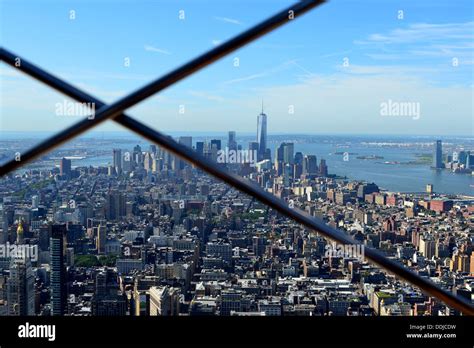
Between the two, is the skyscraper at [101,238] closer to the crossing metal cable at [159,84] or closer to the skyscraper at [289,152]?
the skyscraper at [289,152]

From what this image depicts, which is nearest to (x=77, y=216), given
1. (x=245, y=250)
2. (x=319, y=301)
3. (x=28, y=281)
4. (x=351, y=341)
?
(x=28, y=281)

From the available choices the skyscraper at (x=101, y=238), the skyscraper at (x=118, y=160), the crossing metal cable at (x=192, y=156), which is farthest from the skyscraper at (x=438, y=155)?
the crossing metal cable at (x=192, y=156)

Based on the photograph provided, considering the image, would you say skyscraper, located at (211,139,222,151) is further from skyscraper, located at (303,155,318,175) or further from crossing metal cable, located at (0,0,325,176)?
crossing metal cable, located at (0,0,325,176)

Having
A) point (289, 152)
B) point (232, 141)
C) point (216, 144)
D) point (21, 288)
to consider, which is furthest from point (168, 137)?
point (21, 288)

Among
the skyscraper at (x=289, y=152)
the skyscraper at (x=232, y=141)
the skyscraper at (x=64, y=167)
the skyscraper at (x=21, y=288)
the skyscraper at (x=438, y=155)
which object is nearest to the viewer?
the skyscraper at (x=21, y=288)

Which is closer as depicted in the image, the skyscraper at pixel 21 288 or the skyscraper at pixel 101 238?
the skyscraper at pixel 21 288

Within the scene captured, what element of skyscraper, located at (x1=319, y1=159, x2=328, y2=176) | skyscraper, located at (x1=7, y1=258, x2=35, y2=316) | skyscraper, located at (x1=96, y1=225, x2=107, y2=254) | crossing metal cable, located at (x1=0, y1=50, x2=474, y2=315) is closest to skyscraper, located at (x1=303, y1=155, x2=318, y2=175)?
skyscraper, located at (x1=319, y1=159, x2=328, y2=176)

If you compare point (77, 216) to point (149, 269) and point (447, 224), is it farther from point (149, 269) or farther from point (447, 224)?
point (447, 224)
